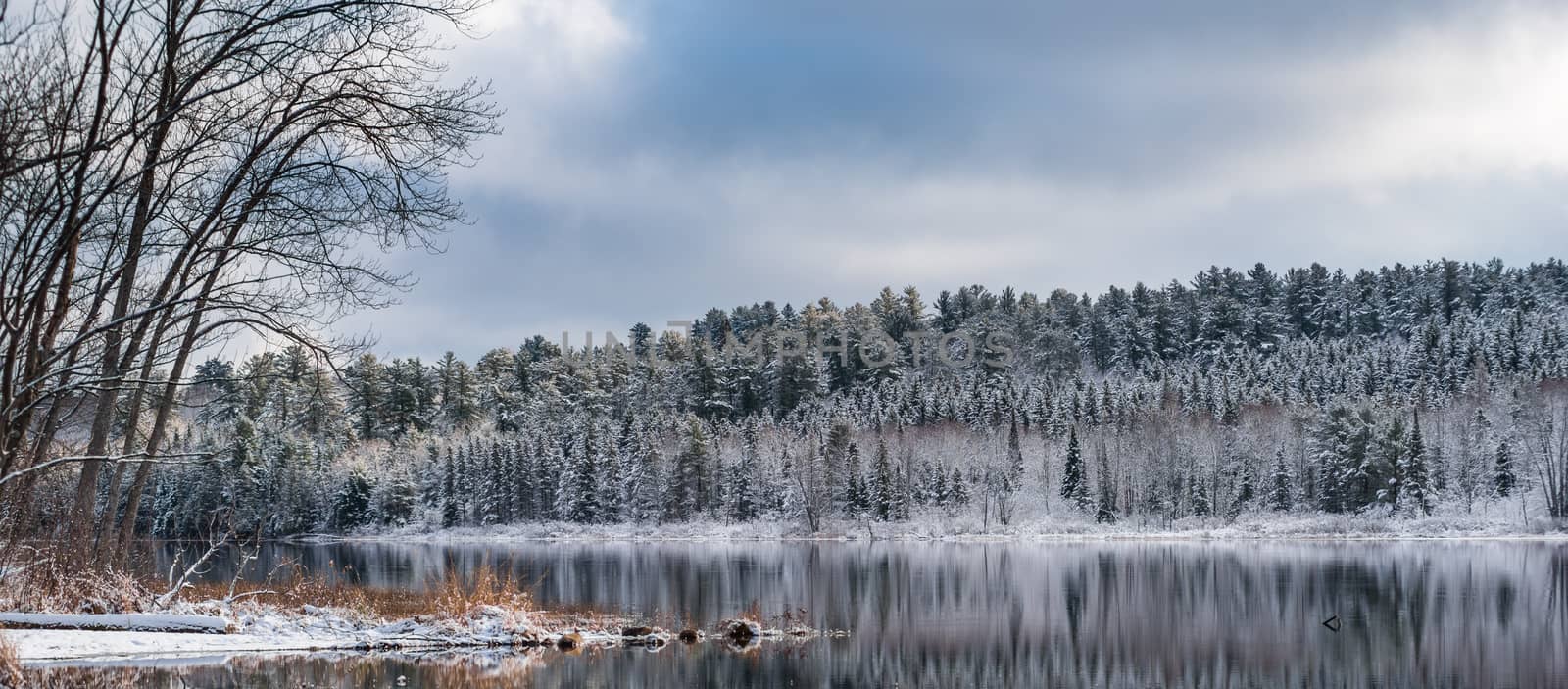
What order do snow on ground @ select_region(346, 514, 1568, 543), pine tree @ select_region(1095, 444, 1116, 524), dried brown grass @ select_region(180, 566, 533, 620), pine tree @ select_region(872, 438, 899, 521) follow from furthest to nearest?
pine tree @ select_region(872, 438, 899, 521) → pine tree @ select_region(1095, 444, 1116, 524) → snow on ground @ select_region(346, 514, 1568, 543) → dried brown grass @ select_region(180, 566, 533, 620)

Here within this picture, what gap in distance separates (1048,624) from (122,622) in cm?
1783

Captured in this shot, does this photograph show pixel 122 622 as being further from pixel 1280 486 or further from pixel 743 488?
pixel 1280 486

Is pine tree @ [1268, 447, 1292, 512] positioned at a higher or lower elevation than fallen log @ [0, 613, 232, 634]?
lower

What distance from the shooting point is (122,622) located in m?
16.5

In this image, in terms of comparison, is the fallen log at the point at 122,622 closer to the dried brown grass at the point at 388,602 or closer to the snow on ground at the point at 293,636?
the snow on ground at the point at 293,636

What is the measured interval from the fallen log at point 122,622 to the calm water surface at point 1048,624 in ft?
3.64

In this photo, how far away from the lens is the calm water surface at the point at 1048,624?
17828 millimetres

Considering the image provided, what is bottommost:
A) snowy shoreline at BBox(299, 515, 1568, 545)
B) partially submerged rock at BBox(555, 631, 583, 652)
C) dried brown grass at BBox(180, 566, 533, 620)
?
snowy shoreline at BBox(299, 515, 1568, 545)

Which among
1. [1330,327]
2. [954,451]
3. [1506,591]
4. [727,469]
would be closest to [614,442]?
[727,469]

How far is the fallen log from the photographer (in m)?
15.5

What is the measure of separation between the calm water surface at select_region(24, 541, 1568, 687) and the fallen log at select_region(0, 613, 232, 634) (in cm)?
111

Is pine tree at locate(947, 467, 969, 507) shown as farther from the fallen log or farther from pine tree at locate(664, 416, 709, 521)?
the fallen log

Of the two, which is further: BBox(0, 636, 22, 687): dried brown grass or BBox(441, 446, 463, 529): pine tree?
BBox(441, 446, 463, 529): pine tree

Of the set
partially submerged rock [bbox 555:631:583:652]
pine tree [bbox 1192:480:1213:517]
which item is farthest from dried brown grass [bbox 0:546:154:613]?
pine tree [bbox 1192:480:1213:517]
